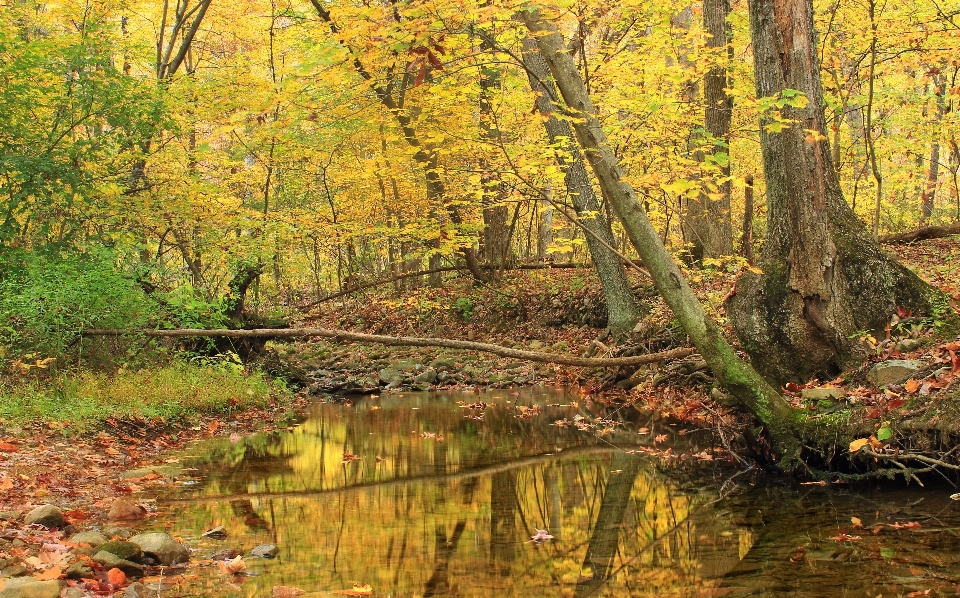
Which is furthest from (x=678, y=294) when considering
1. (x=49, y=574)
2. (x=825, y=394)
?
(x=49, y=574)

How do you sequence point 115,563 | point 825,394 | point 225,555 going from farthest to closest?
point 825,394
point 225,555
point 115,563

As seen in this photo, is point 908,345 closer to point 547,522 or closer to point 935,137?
point 547,522

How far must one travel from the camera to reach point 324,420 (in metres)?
10.4

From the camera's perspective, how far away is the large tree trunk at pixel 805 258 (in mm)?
6750

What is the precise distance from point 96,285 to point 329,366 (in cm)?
791

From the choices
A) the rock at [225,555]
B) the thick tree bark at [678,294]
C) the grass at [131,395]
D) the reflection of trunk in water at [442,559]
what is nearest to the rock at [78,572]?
the rock at [225,555]

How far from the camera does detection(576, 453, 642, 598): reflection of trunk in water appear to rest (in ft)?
13.3

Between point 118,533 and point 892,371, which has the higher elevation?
point 892,371

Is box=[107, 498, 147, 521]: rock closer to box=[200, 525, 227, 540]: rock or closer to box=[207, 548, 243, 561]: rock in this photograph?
box=[200, 525, 227, 540]: rock

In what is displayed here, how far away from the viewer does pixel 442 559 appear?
4.37 meters

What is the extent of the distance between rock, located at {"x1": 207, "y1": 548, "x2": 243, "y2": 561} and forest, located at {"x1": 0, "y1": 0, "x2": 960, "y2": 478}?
9.08 ft

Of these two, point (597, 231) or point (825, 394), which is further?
point (597, 231)

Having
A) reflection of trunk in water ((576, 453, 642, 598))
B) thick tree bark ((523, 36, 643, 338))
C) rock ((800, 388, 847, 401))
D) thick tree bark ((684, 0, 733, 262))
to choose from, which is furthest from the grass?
thick tree bark ((684, 0, 733, 262))

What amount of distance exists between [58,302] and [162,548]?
5.50 m
